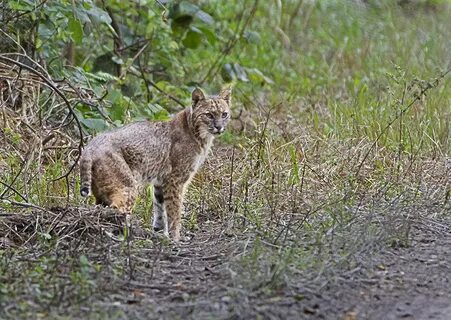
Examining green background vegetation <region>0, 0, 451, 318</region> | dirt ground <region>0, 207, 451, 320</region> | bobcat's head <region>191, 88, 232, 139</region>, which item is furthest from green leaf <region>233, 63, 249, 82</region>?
dirt ground <region>0, 207, 451, 320</region>

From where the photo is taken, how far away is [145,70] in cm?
1009

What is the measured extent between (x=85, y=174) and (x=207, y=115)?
1.40m

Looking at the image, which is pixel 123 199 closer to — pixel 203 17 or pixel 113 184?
pixel 113 184

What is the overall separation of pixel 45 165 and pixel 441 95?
351 centimetres

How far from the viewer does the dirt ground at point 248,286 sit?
14.0 ft

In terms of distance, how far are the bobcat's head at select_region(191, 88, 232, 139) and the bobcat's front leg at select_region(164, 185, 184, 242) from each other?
0.51 metres

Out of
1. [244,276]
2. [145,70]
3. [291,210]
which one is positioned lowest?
[145,70]

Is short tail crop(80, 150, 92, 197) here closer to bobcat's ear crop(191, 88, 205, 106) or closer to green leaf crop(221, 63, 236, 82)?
bobcat's ear crop(191, 88, 205, 106)

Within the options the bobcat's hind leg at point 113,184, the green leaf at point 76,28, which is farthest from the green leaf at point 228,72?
the bobcat's hind leg at point 113,184

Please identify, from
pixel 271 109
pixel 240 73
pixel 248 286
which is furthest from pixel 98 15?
pixel 248 286

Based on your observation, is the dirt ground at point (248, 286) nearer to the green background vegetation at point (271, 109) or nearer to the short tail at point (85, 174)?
Answer: the green background vegetation at point (271, 109)

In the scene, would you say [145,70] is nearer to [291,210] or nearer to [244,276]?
[291,210]

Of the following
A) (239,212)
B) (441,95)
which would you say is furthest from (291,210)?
(441,95)

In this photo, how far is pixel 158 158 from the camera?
700cm
